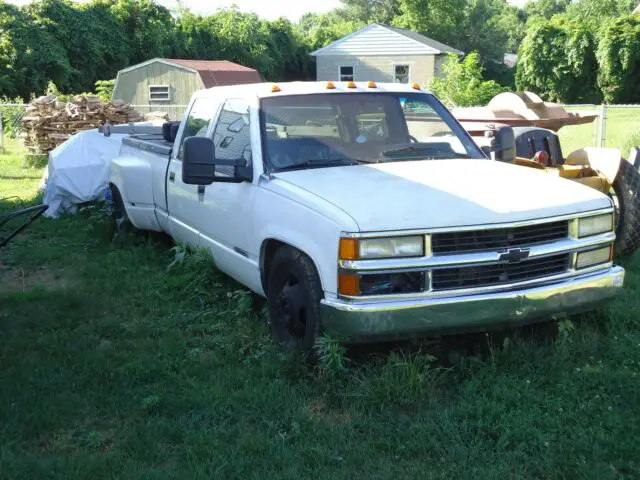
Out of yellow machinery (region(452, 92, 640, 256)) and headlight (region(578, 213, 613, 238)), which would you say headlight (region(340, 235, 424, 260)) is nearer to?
headlight (region(578, 213, 613, 238))

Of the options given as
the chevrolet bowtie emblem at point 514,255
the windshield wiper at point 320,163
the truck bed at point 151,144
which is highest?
the windshield wiper at point 320,163

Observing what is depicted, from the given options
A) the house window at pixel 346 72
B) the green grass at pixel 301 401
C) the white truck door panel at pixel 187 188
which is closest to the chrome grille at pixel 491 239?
the green grass at pixel 301 401

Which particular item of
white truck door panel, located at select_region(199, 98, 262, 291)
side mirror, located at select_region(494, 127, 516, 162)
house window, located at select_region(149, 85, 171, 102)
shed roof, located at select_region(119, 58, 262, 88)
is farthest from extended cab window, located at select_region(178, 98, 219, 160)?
house window, located at select_region(149, 85, 171, 102)

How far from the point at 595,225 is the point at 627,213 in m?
2.62

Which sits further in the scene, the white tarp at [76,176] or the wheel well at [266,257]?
the white tarp at [76,176]

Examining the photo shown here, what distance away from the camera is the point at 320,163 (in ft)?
17.3

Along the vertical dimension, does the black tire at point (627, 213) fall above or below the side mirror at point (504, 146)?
below

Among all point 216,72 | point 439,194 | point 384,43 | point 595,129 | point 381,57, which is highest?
point 384,43

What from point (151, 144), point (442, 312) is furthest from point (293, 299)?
point (151, 144)

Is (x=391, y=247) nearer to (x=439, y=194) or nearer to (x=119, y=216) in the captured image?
(x=439, y=194)

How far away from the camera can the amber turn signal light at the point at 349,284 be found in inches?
162

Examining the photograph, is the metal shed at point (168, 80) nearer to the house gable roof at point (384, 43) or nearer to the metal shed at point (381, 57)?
the metal shed at point (381, 57)

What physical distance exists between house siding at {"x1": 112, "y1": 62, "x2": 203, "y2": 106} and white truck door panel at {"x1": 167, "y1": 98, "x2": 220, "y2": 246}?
25.1m

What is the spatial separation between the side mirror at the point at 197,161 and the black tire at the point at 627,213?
4.07 meters
